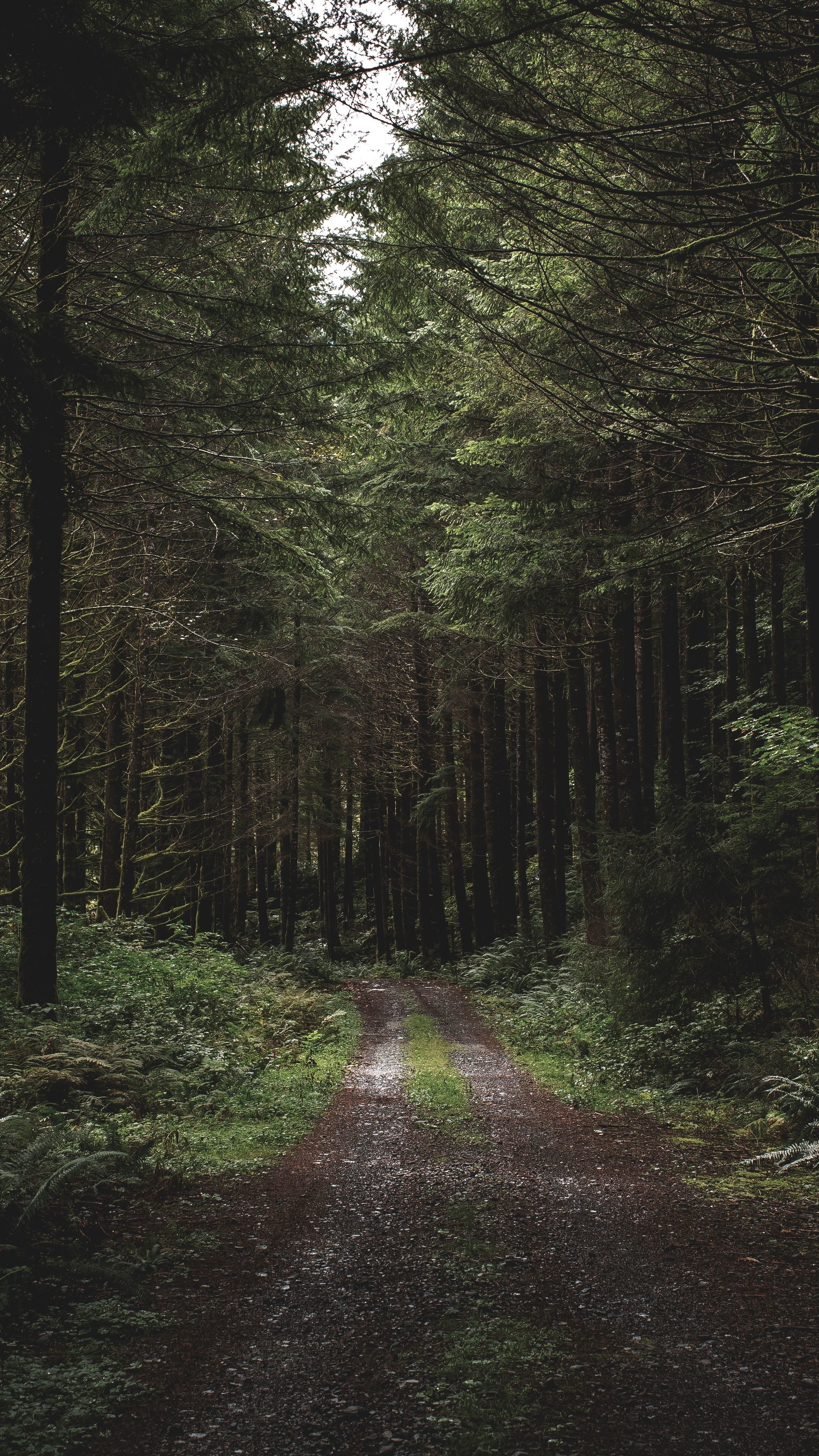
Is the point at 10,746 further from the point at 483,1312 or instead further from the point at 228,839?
the point at 483,1312

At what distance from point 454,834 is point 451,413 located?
12.3 m

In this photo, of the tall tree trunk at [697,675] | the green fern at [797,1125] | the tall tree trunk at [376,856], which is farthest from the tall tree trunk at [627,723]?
the tall tree trunk at [376,856]

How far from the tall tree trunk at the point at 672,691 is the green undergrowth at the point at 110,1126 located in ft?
22.0

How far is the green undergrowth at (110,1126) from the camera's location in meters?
3.53

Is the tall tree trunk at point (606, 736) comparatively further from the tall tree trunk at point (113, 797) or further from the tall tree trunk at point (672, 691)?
the tall tree trunk at point (113, 797)

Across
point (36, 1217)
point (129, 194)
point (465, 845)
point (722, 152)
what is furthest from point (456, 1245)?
point (465, 845)

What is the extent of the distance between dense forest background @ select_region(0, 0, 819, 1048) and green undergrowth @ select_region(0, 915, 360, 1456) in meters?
1.50

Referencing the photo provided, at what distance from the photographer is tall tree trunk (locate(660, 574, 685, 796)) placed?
13.6 meters

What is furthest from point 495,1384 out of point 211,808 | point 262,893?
point 262,893

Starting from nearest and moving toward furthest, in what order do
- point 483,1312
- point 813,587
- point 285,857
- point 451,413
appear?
point 483,1312
point 813,587
point 451,413
point 285,857

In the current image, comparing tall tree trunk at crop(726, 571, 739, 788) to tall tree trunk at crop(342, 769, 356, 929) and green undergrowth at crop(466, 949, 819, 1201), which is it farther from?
tall tree trunk at crop(342, 769, 356, 929)

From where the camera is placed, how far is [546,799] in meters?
19.0

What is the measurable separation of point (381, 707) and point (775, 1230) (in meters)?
20.1

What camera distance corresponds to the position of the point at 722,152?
529cm
